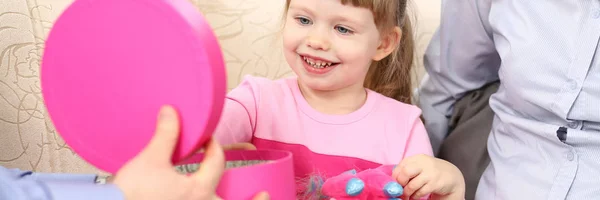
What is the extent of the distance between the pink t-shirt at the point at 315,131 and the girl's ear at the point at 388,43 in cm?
10

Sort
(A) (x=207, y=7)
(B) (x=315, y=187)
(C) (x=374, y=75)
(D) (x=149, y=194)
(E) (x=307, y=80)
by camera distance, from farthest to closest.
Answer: (A) (x=207, y=7)
(C) (x=374, y=75)
(E) (x=307, y=80)
(B) (x=315, y=187)
(D) (x=149, y=194)

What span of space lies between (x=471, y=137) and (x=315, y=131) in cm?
41

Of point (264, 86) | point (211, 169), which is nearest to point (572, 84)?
point (264, 86)

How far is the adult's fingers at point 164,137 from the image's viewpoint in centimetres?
65

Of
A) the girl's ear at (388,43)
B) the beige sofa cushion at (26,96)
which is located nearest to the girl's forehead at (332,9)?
the girl's ear at (388,43)

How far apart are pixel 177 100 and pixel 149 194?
0.10m

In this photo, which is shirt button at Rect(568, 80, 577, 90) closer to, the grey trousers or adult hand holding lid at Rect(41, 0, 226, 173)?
the grey trousers

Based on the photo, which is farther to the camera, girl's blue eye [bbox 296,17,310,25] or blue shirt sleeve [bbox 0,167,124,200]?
girl's blue eye [bbox 296,17,310,25]

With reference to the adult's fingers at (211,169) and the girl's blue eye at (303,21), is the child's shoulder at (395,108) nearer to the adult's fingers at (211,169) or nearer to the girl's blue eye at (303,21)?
the girl's blue eye at (303,21)

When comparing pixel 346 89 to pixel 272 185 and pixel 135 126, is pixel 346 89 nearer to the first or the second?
pixel 272 185

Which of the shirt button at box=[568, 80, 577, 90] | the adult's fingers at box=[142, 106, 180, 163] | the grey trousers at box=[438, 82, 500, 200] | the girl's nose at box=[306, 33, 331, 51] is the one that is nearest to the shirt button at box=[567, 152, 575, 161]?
the shirt button at box=[568, 80, 577, 90]

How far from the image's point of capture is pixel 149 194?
64 cm

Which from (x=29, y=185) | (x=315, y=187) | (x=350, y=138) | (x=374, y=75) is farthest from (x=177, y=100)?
(x=374, y=75)

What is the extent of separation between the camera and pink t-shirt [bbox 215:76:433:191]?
1.08 m
